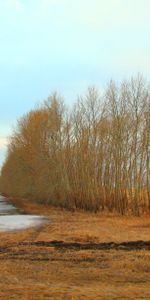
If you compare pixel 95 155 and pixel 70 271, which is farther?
pixel 95 155

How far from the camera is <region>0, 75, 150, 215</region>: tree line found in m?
34.1

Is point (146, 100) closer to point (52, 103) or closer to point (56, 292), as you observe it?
point (52, 103)

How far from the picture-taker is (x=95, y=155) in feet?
127

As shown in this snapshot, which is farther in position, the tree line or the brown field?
the tree line

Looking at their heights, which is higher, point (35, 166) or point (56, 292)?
point (35, 166)

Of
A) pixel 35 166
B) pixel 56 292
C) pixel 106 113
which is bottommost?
pixel 56 292

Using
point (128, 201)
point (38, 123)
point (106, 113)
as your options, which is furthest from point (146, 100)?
point (38, 123)

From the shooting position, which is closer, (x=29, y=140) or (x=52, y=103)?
(x=52, y=103)

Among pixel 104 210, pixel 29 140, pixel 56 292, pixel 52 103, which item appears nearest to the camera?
pixel 56 292

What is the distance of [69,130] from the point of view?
1727 inches

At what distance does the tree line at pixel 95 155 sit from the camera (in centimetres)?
3406

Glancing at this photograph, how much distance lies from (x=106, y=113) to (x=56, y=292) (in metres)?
29.9

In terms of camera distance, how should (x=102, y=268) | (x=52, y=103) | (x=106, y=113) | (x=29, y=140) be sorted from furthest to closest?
1. (x=29, y=140)
2. (x=52, y=103)
3. (x=106, y=113)
4. (x=102, y=268)

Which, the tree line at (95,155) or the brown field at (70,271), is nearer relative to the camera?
the brown field at (70,271)
